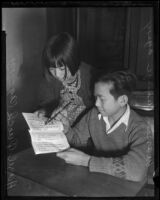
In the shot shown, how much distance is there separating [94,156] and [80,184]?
5.5 inches

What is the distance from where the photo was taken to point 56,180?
4.54ft

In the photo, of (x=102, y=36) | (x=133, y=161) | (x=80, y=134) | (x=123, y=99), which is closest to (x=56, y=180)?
(x=80, y=134)

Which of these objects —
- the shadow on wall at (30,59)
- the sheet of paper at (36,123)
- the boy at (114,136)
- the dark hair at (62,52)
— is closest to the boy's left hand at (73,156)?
the boy at (114,136)

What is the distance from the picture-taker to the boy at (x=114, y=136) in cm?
137

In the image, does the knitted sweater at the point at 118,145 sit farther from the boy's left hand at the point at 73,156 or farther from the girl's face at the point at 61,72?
the girl's face at the point at 61,72

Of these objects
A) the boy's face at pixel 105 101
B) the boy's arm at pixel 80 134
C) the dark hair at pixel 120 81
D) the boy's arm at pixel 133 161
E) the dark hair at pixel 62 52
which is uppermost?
the dark hair at pixel 62 52

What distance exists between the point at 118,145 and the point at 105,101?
0.67ft

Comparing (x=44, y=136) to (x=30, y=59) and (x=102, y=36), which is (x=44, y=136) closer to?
(x=30, y=59)

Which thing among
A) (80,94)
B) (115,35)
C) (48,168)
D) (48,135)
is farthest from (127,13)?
(48,168)

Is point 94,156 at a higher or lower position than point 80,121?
lower

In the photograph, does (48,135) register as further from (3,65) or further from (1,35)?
(1,35)

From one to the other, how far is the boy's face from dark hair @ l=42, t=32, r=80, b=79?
0.45 feet

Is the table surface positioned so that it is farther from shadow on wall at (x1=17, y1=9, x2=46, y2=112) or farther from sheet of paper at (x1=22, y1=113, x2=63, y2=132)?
shadow on wall at (x1=17, y1=9, x2=46, y2=112)

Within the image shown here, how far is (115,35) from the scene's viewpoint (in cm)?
139
